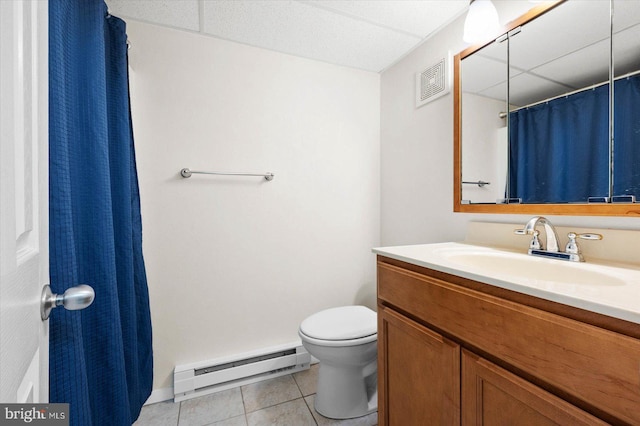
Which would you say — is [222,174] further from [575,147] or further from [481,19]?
[575,147]

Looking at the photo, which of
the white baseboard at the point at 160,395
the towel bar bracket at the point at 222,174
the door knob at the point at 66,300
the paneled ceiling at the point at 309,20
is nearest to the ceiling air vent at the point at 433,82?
the paneled ceiling at the point at 309,20

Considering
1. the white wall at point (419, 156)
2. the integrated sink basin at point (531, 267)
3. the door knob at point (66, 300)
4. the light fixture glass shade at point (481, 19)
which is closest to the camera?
the door knob at point (66, 300)

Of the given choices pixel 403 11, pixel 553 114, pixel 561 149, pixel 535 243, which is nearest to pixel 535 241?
pixel 535 243

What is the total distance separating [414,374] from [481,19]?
1.51 m

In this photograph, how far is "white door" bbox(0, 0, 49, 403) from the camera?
1.13ft

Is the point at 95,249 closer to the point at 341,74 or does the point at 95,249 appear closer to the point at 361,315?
the point at 361,315

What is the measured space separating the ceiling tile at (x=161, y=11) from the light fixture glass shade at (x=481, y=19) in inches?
51.4

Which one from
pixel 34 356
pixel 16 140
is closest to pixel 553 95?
pixel 16 140

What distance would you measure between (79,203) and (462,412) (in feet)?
4.44

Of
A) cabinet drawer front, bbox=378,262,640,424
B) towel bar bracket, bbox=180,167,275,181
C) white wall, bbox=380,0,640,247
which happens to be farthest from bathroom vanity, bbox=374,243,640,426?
towel bar bracket, bbox=180,167,275,181

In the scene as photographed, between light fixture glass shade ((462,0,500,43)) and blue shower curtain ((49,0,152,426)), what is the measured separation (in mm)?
1497

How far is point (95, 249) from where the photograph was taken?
0.94 m

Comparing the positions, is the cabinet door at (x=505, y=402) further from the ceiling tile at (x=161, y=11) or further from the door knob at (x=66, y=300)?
the ceiling tile at (x=161, y=11)

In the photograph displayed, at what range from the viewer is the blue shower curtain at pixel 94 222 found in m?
0.66
